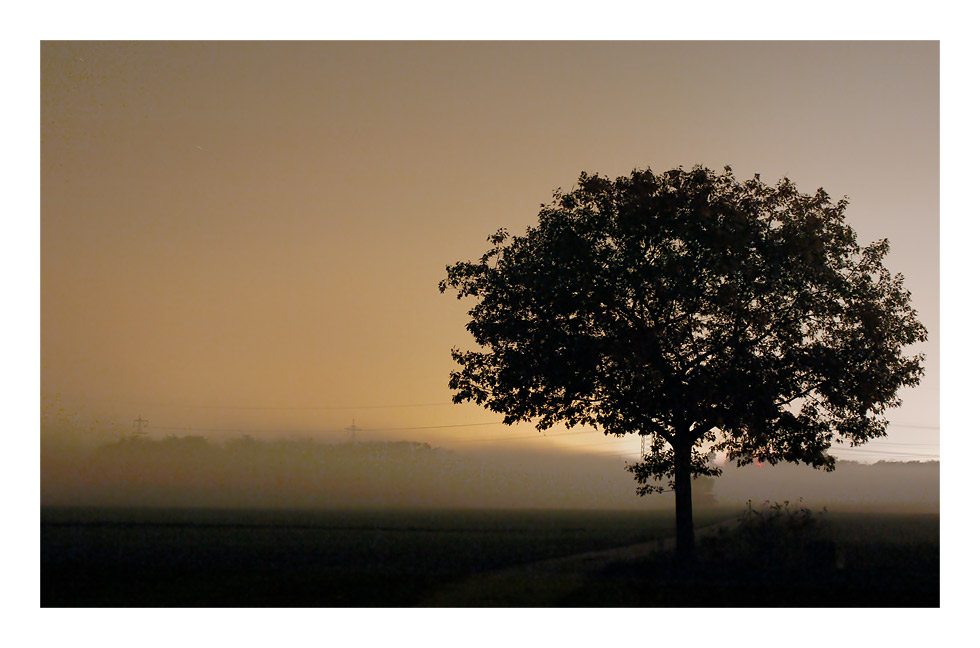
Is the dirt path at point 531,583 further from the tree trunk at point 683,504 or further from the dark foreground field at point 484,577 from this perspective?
the tree trunk at point 683,504

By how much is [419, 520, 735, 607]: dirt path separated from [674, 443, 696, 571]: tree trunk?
3.16 metres

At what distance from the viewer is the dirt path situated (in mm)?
23516

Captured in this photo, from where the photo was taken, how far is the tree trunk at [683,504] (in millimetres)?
29688

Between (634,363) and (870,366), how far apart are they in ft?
31.7

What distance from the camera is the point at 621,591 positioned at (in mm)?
24812

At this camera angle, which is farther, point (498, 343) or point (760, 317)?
point (498, 343)

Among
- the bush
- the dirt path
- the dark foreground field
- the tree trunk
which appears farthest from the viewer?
the tree trunk

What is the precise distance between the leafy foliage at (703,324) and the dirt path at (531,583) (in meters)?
4.81

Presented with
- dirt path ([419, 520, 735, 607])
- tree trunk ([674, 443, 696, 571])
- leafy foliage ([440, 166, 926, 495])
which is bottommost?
dirt path ([419, 520, 735, 607])

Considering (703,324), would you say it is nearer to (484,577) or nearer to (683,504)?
(683,504)

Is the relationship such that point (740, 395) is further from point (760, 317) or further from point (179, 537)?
point (179, 537)

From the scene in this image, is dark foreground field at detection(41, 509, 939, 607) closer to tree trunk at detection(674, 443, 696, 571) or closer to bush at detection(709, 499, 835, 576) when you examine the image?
bush at detection(709, 499, 835, 576)

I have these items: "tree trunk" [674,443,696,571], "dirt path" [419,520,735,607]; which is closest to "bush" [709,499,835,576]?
"tree trunk" [674,443,696,571]

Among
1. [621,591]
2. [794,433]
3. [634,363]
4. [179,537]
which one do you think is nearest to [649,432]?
[634,363]
